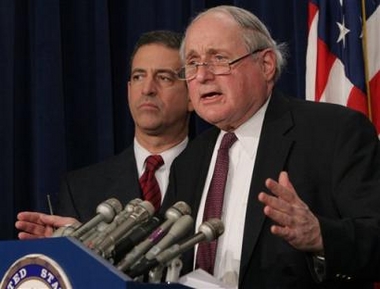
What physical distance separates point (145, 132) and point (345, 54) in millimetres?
760

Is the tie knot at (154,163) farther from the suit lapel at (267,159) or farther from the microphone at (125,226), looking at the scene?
the microphone at (125,226)

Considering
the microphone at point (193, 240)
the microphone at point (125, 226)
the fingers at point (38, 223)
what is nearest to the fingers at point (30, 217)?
the fingers at point (38, 223)

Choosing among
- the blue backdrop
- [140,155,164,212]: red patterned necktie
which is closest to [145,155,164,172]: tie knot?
[140,155,164,212]: red patterned necktie

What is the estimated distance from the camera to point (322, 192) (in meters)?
2.22

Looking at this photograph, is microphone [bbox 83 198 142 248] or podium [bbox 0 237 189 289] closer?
podium [bbox 0 237 189 289]

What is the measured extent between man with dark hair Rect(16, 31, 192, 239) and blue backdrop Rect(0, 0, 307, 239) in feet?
0.72

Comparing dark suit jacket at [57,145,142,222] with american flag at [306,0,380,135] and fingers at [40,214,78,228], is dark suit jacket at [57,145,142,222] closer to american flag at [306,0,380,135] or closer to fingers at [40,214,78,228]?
american flag at [306,0,380,135]

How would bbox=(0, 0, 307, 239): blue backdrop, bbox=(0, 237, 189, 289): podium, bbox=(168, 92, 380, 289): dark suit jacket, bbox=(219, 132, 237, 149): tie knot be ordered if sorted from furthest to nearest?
bbox=(0, 0, 307, 239): blue backdrop
bbox=(219, 132, 237, 149): tie knot
bbox=(168, 92, 380, 289): dark suit jacket
bbox=(0, 237, 189, 289): podium

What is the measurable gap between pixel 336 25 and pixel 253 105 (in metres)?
0.80

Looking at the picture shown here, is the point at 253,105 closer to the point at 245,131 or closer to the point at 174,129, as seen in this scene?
the point at 245,131

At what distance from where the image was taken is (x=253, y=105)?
248 centimetres

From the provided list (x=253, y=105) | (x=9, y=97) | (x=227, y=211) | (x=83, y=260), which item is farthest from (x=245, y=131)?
(x=9, y=97)

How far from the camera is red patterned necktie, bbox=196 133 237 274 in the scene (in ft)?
→ 7.40

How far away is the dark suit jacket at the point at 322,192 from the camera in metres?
2.03
